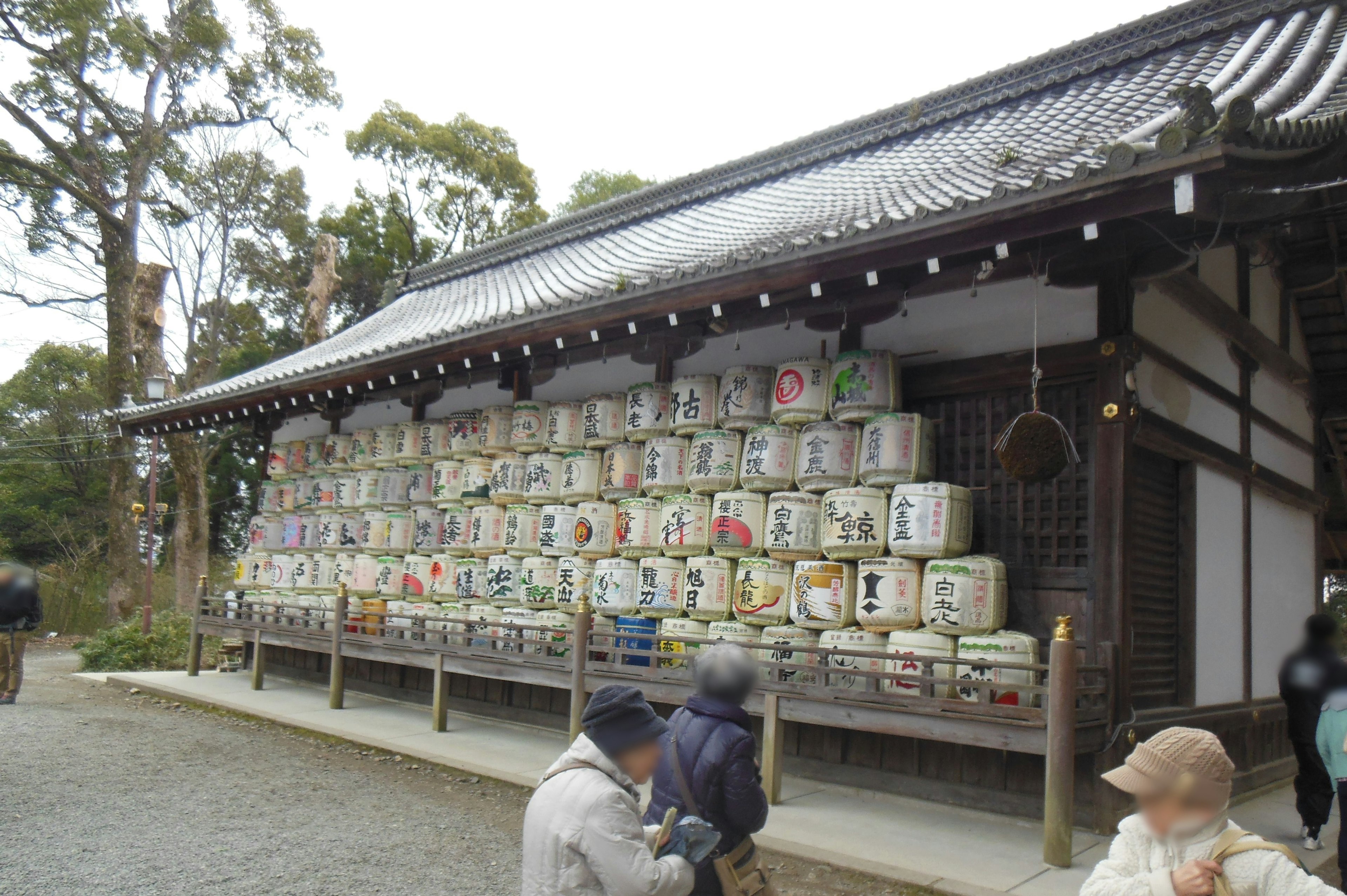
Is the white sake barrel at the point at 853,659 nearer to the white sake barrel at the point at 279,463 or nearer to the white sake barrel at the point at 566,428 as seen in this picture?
the white sake barrel at the point at 566,428

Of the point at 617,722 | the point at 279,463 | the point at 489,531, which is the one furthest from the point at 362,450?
the point at 617,722

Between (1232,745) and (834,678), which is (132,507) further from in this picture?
(1232,745)

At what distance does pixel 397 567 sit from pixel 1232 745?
27.9ft

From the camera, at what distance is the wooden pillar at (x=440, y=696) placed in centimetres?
916

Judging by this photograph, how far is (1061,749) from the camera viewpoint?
520 centimetres

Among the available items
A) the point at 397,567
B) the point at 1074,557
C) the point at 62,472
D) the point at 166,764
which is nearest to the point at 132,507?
the point at 62,472

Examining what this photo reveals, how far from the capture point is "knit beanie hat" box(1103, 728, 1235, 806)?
1998 mm

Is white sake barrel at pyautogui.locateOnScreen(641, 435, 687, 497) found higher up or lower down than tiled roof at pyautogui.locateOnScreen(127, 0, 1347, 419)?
lower down

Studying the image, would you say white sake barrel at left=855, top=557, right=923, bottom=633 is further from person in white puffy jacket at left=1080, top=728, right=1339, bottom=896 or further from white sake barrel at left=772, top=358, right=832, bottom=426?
person in white puffy jacket at left=1080, top=728, right=1339, bottom=896

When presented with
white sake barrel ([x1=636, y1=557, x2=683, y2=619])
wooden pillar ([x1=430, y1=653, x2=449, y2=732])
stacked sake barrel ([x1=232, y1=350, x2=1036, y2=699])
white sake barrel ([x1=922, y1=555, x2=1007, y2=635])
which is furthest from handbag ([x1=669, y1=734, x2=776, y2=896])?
wooden pillar ([x1=430, y1=653, x2=449, y2=732])

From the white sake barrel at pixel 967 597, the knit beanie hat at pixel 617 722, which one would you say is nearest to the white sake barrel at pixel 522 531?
the white sake barrel at pixel 967 597

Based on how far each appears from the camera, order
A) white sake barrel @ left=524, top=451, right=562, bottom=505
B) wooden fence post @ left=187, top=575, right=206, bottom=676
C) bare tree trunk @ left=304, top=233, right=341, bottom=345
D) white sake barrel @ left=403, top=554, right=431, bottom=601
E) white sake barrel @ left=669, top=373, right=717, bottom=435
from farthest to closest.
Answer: bare tree trunk @ left=304, top=233, right=341, bottom=345 < wooden fence post @ left=187, top=575, right=206, bottom=676 < white sake barrel @ left=403, top=554, right=431, bottom=601 < white sake barrel @ left=524, top=451, right=562, bottom=505 < white sake barrel @ left=669, top=373, right=717, bottom=435

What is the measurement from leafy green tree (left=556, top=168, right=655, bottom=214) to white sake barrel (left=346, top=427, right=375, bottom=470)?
2215 cm

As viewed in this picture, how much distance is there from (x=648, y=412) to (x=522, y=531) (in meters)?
1.95
